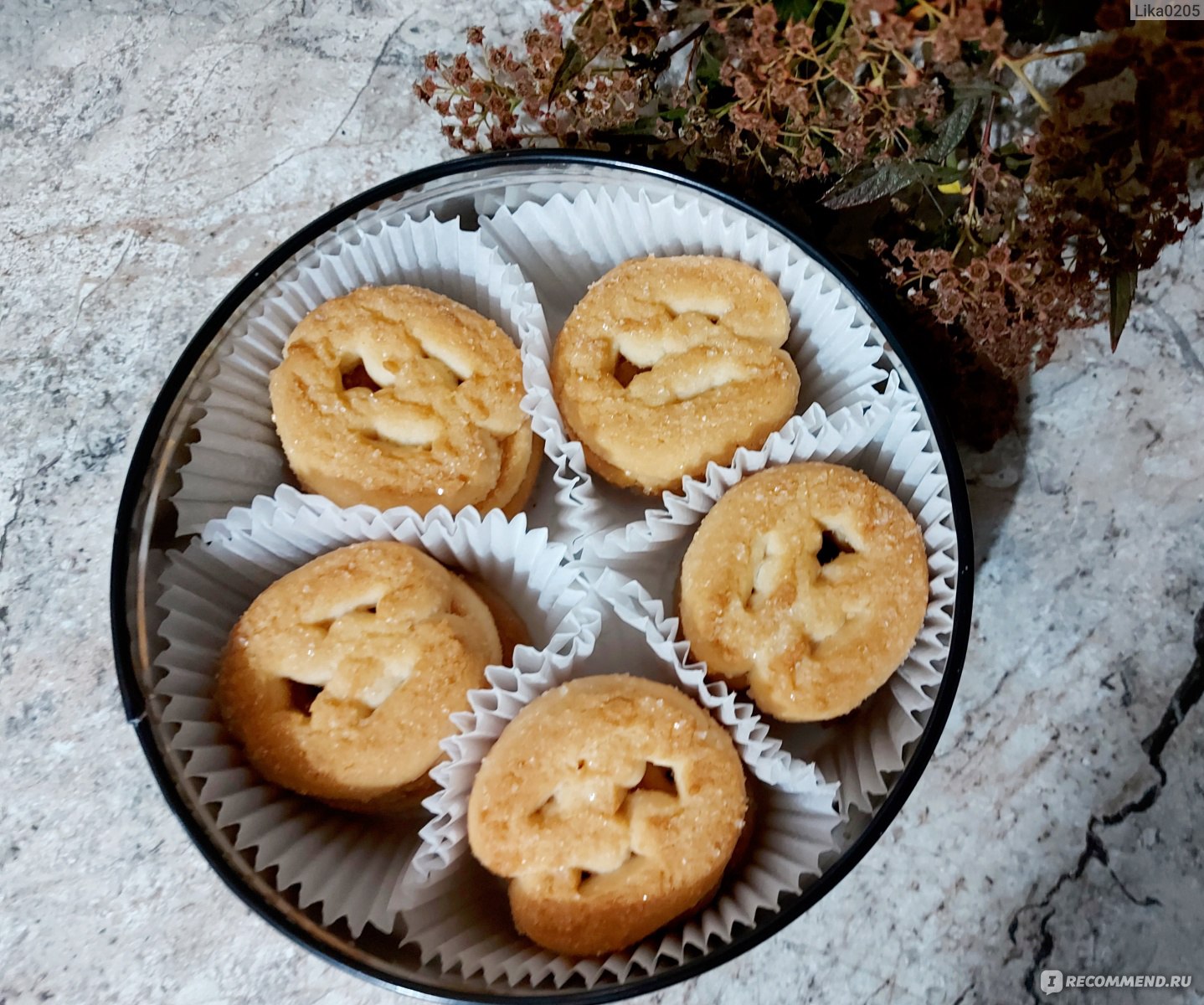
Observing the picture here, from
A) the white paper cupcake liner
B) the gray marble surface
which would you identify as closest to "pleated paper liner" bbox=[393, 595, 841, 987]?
the gray marble surface

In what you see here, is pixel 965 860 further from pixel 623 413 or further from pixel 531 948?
pixel 623 413

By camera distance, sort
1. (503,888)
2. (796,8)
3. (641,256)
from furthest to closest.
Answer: (641,256) < (503,888) < (796,8)

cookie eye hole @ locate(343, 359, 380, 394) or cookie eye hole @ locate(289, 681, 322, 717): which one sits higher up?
cookie eye hole @ locate(343, 359, 380, 394)

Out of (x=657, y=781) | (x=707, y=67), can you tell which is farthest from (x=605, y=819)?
(x=707, y=67)

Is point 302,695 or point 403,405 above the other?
point 403,405

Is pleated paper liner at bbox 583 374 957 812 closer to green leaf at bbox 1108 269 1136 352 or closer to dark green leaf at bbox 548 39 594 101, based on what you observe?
green leaf at bbox 1108 269 1136 352

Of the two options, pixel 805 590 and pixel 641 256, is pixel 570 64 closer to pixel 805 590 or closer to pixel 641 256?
pixel 641 256
